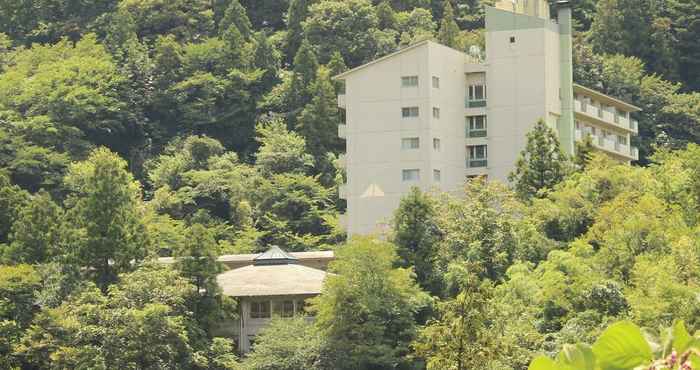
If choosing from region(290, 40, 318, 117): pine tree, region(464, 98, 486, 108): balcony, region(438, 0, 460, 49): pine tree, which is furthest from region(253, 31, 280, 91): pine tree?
region(464, 98, 486, 108): balcony

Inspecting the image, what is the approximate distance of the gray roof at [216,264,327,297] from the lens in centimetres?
5759

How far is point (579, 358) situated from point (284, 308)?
56608 millimetres

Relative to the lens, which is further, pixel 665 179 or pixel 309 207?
pixel 309 207

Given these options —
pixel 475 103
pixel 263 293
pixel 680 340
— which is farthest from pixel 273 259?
pixel 680 340

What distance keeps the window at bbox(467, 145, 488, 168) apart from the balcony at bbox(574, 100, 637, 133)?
570 centimetres

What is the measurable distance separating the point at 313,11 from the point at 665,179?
144 feet

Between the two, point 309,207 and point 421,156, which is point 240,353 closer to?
point 421,156

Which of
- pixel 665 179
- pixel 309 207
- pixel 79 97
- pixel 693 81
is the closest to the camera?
pixel 665 179

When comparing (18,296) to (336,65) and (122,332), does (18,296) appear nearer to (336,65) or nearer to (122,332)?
(122,332)

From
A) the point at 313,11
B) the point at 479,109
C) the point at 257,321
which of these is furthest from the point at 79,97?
the point at 257,321

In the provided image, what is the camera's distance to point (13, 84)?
89812mm

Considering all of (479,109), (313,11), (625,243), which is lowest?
(625,243)

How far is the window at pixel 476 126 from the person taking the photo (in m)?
69.4

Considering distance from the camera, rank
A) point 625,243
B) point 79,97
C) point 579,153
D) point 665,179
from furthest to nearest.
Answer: point 79,97 → point 579,153 → point 665,179 → point 625,243
